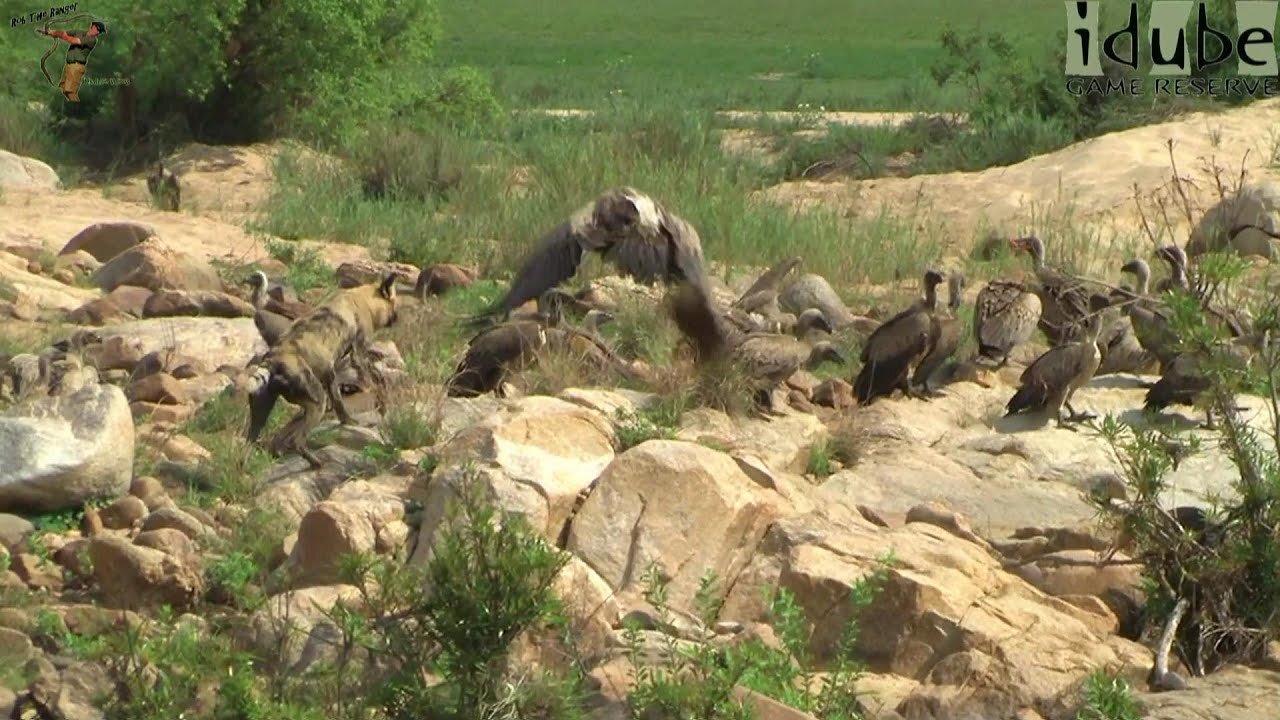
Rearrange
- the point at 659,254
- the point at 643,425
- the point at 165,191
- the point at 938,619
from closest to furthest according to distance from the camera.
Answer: the point at 938,619, the point at 643,425, the point at 659,254, the point at 165,191

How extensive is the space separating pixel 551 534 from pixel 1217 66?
1765 cm

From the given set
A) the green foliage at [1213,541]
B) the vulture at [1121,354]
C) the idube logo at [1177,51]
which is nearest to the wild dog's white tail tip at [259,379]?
the green foliage at [1213,541]

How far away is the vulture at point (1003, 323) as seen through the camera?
40.1 ft


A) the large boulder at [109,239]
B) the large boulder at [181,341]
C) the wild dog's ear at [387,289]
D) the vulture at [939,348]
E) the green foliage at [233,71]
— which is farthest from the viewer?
the green foliage at [233,71]

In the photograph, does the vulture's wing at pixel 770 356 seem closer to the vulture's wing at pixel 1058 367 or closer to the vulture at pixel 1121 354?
the vulture's wing at pixel 1058 367

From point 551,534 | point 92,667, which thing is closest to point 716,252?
point 551,534

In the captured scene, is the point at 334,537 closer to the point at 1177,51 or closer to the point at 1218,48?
the point at 1177,51

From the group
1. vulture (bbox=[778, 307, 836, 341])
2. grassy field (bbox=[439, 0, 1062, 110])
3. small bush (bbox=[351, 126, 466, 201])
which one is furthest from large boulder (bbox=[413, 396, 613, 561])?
grassy field (bbox=[439, 0, 1062, 110])

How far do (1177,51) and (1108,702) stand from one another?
60.4ft

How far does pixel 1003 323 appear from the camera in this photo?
12258 millimetres

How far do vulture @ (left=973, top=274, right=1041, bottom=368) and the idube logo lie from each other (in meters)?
11.0

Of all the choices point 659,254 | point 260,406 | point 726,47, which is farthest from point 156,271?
point 726,47

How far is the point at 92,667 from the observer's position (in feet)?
23.6

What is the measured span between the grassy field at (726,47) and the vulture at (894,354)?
16920mm
